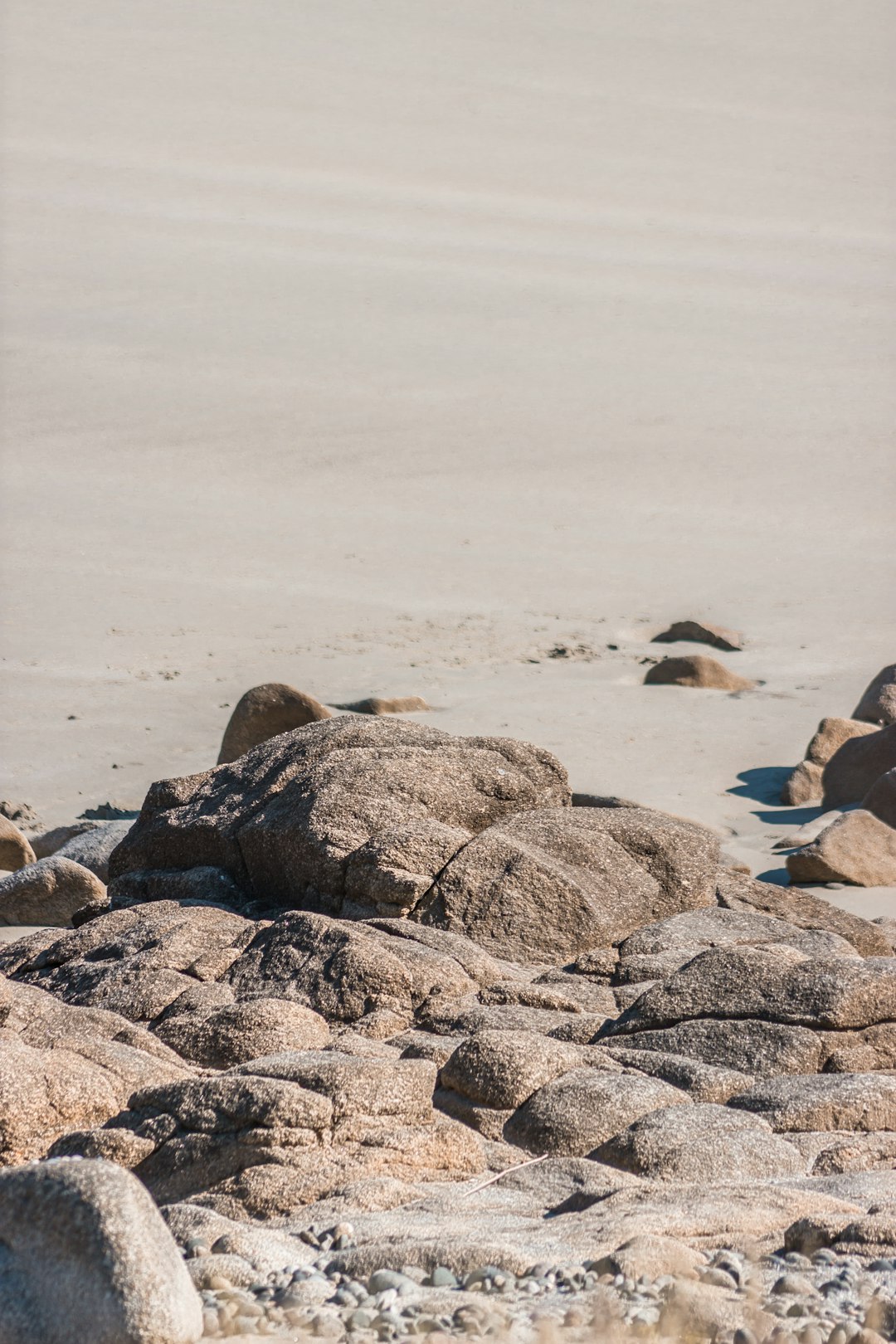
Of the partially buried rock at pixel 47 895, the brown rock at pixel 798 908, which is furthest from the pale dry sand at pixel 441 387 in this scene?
the partially buried rock at pixel 47 895

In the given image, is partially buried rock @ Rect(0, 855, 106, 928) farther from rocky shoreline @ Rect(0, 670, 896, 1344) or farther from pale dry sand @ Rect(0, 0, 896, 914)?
pale dry sand @ Rect(0, 0, 896, 914)

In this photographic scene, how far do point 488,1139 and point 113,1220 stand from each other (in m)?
1.82

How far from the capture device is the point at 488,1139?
4.19 meters

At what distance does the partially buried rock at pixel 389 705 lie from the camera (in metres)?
10.6

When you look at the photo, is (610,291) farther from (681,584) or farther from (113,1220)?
(113,1220)

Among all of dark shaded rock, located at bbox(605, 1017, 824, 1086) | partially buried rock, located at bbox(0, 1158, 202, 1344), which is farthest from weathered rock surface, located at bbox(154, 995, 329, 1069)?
partially buried rock, located at bbox(0, 1158, 202, 1344)

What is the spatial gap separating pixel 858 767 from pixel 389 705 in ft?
10.5

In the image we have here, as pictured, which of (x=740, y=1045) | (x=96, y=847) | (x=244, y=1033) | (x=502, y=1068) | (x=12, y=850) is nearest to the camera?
(x=502, y=1068)

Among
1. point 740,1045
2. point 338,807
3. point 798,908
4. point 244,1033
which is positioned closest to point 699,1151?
point 740,1045

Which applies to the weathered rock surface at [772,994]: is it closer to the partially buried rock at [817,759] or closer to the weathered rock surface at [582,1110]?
the weathered rock surface at [582,1110]

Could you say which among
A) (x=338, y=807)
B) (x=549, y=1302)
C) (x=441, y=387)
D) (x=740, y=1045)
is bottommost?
(x=740, y=1045)

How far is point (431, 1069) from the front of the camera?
4.13m

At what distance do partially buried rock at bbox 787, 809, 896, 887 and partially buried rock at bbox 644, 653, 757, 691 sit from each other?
3716 mm

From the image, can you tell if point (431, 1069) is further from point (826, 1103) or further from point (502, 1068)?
point (826, 1103)
